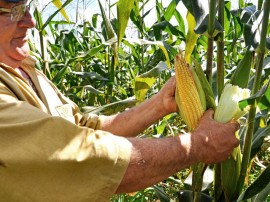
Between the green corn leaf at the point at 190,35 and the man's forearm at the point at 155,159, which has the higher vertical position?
the green corn leaf at the point at 190,35

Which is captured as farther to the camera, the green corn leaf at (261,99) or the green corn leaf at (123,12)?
the green corn leaf at (123,12)

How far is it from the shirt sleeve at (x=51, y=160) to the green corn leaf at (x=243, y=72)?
0.57 metres

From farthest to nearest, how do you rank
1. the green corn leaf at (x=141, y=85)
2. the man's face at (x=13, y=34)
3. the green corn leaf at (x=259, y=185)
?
1. the green corn leaf at (x=141, y=85)
2. the man's face at (x=13, y=34)
3. the green corn leaf at (x=259, y=185)

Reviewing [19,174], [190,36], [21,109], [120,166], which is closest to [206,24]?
[190,36]

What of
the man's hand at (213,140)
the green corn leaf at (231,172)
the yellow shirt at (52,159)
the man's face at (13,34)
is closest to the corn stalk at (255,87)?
the green corn leaf at (231,172)

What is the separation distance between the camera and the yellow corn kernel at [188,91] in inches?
64.4

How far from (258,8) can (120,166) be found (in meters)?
0.99

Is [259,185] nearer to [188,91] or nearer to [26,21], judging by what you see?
[188,91]

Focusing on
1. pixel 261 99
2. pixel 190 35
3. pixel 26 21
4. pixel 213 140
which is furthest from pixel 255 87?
pixel 26 21

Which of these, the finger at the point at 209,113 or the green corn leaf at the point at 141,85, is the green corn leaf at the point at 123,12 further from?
the finger at the point at 209,113

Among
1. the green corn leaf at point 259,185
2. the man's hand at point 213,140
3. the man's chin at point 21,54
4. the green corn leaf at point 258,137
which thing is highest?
the man's chin at point 21,54

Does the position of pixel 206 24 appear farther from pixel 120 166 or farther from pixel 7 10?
pixel 7 10

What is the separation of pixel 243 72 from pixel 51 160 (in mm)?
820

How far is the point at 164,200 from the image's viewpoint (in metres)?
2.29
